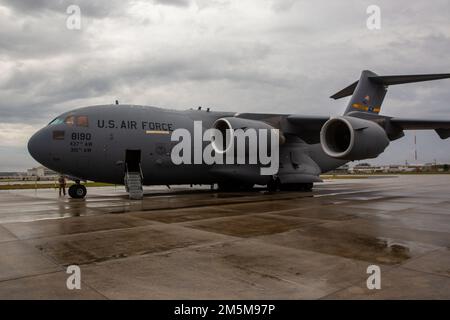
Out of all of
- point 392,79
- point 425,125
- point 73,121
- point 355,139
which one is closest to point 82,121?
point 73,121

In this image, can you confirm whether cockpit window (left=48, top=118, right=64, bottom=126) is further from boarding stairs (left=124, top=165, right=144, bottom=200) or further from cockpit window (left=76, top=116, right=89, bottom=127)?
boarding stairs (left=124, top=165, right=144, bottom=200)

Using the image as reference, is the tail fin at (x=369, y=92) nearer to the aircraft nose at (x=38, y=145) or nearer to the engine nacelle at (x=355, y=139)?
the engine nacelle at (x=355, y=139)

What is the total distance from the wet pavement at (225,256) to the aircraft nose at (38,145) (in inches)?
212

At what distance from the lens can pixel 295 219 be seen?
767 cm

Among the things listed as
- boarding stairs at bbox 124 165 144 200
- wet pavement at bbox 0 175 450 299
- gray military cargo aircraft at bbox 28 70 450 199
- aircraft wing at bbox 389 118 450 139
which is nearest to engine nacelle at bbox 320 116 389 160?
gray military cargo aircraft at bbox 28 70 450 199

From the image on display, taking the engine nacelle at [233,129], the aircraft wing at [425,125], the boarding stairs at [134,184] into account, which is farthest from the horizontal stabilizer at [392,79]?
the boarding stairs at [134,184]

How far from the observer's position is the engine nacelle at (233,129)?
14516mm

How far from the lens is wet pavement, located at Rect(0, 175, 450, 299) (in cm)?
329

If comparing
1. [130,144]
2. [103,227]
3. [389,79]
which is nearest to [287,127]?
[389,79]

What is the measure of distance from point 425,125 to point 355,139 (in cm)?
485

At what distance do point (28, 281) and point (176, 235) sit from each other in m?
2.63

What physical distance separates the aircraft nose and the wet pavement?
5394 millimetres

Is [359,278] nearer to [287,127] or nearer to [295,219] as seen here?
[295,219]

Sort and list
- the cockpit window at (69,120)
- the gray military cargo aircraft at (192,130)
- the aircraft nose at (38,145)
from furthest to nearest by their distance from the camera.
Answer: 1. the cockpit window at (69,120)
2. the gray military cargo aircraft at (192,130)
3. the aircraft nose at (38,145)
